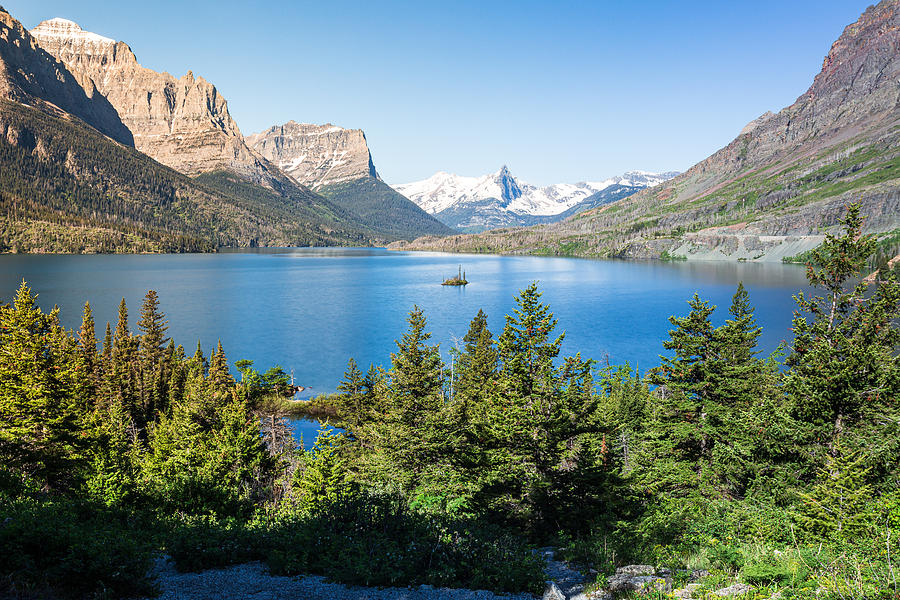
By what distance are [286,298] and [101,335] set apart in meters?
53.3

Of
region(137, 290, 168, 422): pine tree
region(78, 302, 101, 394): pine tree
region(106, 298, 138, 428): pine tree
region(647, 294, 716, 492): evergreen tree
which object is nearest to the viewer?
region(647, 294, 716, 492): evergreen tree

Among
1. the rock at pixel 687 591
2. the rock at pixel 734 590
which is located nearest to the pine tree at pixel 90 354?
the rock at pixel 687 591

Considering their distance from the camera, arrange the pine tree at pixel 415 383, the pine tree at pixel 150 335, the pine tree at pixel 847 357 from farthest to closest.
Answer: the pine tree at pixel 150 335 → the pine tree at pixel 415 383 → the pine tree at pixel 847 357

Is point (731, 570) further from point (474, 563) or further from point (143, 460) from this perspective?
point (143, 460)

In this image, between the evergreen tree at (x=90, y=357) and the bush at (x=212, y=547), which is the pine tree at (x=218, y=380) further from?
the bush at (x=212, y=547)

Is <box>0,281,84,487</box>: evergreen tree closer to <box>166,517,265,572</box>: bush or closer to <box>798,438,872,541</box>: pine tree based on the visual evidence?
<box>166,517,265,572</box>: bush

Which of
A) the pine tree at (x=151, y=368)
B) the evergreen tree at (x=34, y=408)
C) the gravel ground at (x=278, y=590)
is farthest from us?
the pine tree at (x=151, y=368)

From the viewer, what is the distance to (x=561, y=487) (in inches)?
907

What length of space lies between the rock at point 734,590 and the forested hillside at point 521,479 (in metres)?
0.25

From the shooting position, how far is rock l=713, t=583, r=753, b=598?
11.6 m

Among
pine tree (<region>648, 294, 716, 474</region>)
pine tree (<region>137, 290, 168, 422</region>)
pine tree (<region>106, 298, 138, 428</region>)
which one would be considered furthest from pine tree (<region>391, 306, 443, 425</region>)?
pine tree (<region>137, 290, 168, 422</region>)

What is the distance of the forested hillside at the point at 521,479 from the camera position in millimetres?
13820

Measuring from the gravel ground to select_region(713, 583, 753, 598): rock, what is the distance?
4737 millimetres

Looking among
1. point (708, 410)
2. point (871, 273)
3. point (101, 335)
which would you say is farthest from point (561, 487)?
point (871, 273)
